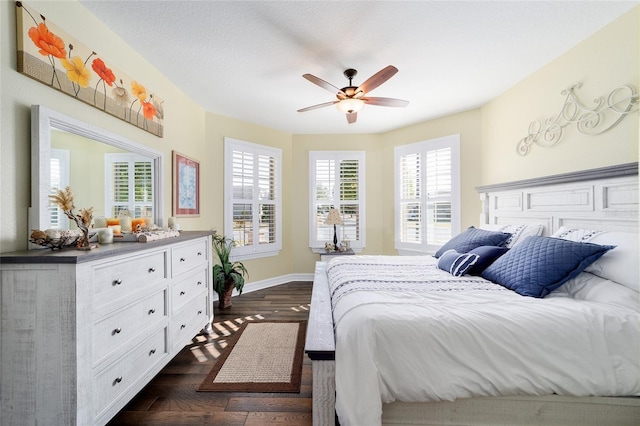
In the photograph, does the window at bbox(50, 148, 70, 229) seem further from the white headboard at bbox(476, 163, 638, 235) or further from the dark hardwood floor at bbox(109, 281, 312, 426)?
the white headboard at bbox(476, 163, 638, 235)

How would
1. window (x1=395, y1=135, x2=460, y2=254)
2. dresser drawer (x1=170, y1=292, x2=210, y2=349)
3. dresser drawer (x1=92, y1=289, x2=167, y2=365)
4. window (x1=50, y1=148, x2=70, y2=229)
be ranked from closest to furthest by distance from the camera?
dresser drawer (x1=92, y1=289, x2=167, y2=365), window (x1=50, y1=148, x2=70, y2=229), dresser drawer (x1=170, y1=292, x2=210, y2=349), window (x1=395, y1=135, x2=460, y2=254)

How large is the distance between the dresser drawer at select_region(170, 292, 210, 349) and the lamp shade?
2.16 m

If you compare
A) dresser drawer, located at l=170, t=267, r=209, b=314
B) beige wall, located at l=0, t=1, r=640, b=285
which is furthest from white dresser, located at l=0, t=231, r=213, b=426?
dresser drawer, located at l=170, t=267, r=209, b=314

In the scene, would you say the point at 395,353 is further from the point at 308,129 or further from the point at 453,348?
the point at 308,129

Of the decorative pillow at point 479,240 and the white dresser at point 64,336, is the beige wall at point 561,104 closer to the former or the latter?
the decorative pillow at point 479,240

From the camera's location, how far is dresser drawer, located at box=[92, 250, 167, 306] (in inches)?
52.3

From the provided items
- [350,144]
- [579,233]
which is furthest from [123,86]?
[579,233]

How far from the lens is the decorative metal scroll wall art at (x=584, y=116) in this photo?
187 centimetres

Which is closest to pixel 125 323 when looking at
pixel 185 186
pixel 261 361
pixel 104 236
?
pixel 104 236

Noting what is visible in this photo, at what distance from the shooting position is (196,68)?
253cm

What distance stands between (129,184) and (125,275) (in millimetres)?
1024

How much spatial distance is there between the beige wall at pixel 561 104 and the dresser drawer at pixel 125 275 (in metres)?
3.40

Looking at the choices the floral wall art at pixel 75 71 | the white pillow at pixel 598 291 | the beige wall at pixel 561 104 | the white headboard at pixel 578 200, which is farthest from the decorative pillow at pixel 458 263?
the floral wall art at pixel 75 71

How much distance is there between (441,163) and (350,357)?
3447 mm
